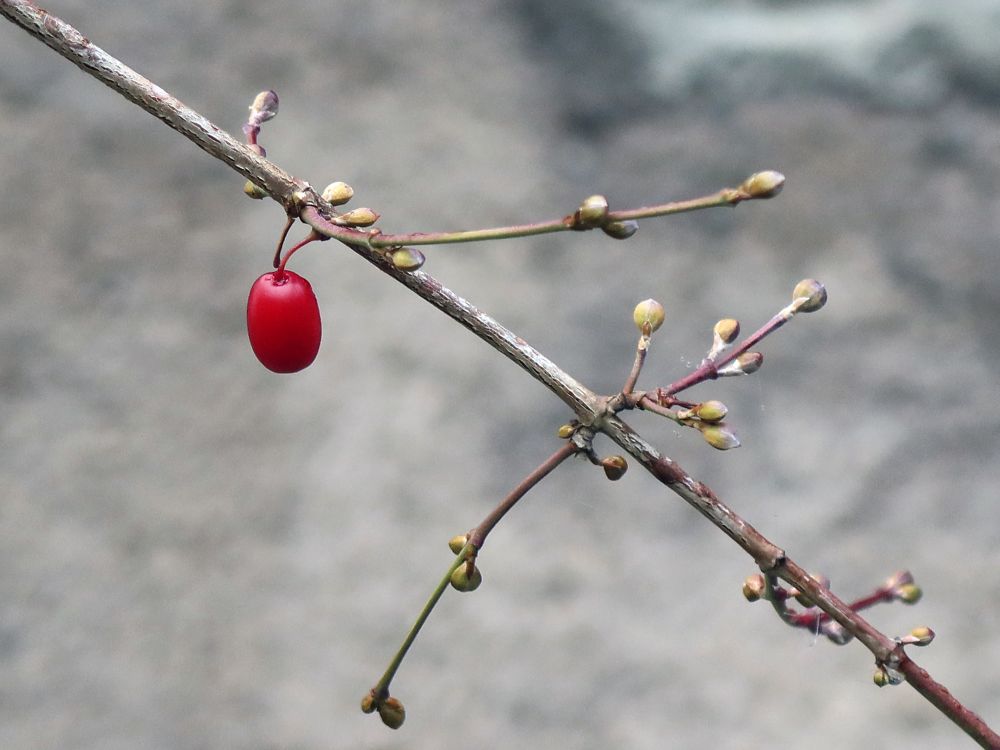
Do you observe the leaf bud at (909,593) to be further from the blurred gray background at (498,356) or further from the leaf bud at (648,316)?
the blurred gray background at (498,356)

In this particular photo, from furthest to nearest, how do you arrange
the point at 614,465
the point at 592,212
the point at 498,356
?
1. the point at 498,356
2. the point at 614,465
3. the point at 592,212

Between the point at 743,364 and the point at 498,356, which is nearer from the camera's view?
the point at 743,364

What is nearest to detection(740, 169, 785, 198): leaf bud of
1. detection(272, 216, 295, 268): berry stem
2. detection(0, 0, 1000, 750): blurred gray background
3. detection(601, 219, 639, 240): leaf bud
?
detection(601, 219, 639, 240): leaf bud

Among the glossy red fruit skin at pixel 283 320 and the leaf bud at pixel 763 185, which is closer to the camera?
the leaf bud at pixel 763 185

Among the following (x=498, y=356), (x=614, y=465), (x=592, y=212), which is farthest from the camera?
(x=498, y=356)

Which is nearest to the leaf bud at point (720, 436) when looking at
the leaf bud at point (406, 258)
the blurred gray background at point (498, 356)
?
the leaf bud at point (406, 258)

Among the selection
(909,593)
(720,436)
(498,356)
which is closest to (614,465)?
(720,436)

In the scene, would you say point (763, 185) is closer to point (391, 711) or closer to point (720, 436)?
point (720, 436)


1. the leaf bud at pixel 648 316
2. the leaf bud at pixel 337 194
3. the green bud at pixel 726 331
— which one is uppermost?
the green bud at pixel 726 331
